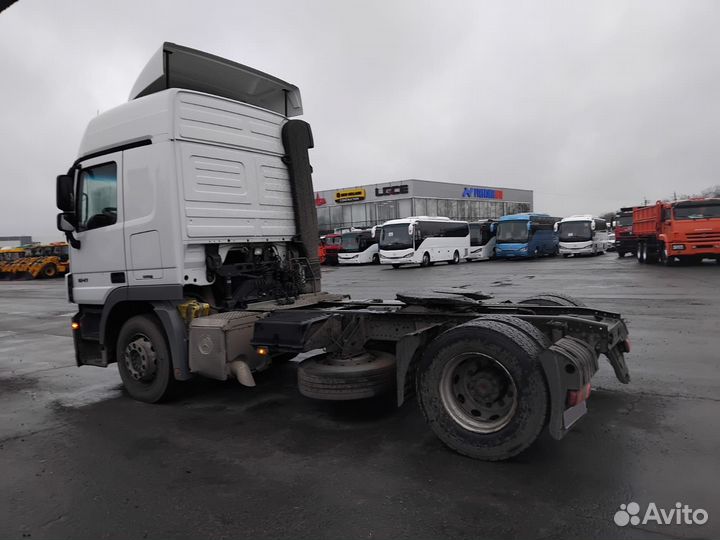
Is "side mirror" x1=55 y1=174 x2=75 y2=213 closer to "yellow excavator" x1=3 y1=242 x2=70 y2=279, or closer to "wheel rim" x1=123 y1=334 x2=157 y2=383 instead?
"wheel rim" x1=123 y1=334 x2=157 y2=383

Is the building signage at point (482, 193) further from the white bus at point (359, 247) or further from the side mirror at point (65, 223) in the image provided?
the side mirror at point (65, 223)

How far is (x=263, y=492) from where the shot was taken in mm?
3502

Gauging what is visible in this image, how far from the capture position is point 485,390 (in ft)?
12.7

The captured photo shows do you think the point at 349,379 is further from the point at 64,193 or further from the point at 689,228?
the point at 689,228

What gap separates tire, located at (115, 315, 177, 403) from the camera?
5.47 meters

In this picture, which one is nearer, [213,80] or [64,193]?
[64,193]

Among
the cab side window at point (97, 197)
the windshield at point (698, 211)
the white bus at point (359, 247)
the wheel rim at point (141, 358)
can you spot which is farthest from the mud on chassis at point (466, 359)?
the white bus at point (359, 247)

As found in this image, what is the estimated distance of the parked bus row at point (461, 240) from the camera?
33094 millimetres

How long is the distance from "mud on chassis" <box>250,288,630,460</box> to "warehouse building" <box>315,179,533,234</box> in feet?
179

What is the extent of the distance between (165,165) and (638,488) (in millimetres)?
4922

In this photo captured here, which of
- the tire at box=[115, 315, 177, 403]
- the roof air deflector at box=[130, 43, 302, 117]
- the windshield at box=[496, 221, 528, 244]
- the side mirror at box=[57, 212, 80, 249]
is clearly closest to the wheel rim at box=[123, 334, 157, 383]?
the tire at box=[115, 315, 177, 403]

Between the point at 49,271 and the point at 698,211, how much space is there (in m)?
42.2

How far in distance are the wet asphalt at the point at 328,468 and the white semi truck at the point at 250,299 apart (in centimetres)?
38

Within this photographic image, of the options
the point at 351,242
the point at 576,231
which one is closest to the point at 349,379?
the point at 351,242
